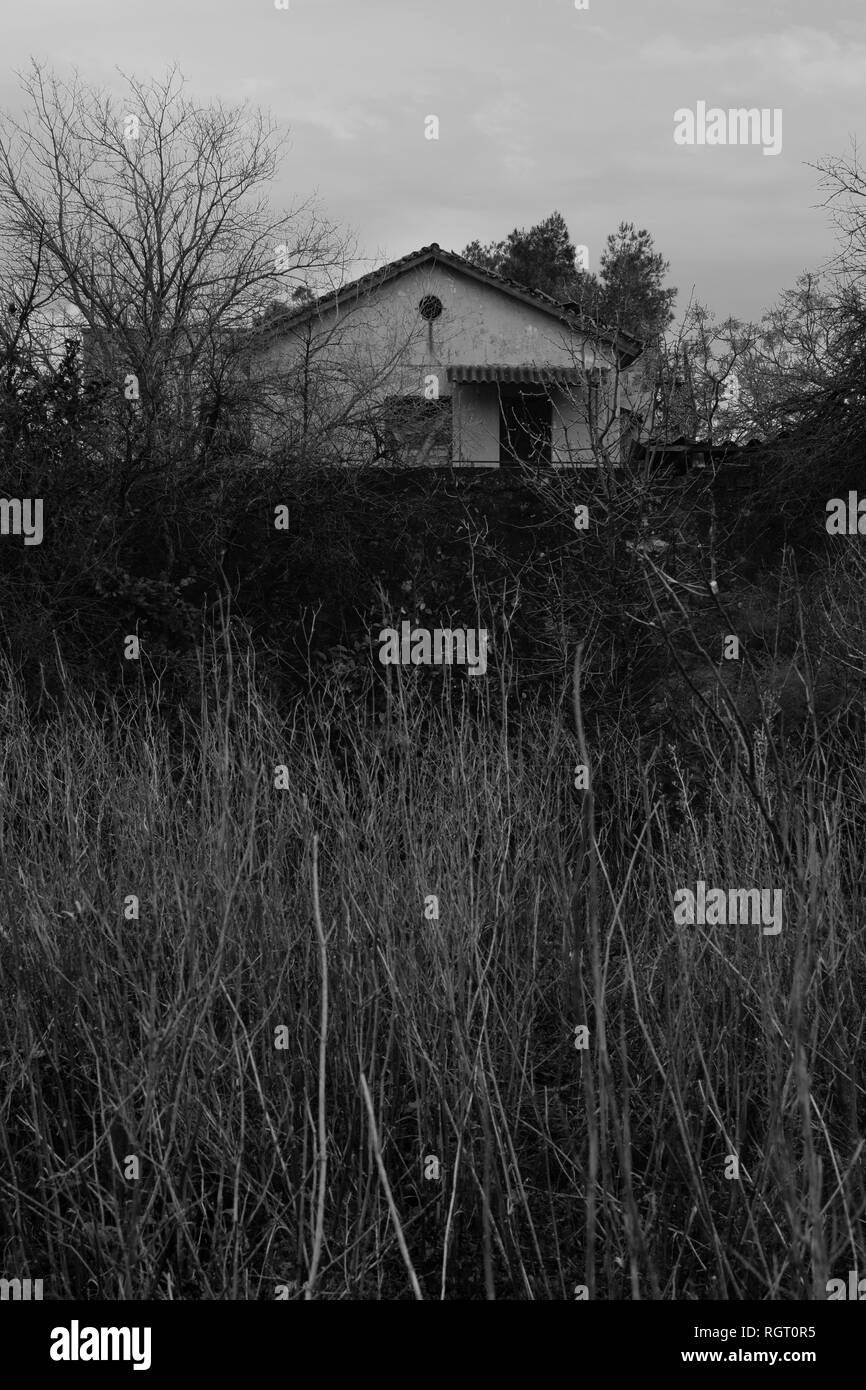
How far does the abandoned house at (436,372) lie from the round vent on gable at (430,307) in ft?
0.12

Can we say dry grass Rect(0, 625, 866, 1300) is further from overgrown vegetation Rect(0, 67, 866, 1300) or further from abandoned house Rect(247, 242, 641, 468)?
abandoned house Rect(247, 242, 641, 468)

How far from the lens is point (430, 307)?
20.8 metres

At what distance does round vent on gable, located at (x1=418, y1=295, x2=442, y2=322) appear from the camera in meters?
20.6

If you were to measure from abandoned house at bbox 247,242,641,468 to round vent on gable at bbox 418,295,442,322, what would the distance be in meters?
0.04

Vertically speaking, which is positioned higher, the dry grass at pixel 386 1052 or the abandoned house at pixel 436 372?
the abandoned house at pixel 436 372

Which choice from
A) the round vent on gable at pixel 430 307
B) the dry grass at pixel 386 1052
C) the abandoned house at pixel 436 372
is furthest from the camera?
the round vent on gable at pixel 430 307

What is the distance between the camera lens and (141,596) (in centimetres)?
935

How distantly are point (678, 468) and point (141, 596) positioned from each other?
5.48 metres

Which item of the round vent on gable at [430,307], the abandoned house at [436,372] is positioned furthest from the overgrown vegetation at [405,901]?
the round vent on gable at [430,307]

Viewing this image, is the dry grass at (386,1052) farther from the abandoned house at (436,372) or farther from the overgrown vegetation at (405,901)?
the abandoned house at (436,372)

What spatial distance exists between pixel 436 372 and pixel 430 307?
1.07m

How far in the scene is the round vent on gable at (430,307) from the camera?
2058cm

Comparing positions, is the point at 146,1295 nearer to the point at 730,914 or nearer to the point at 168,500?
the point at 730,914
